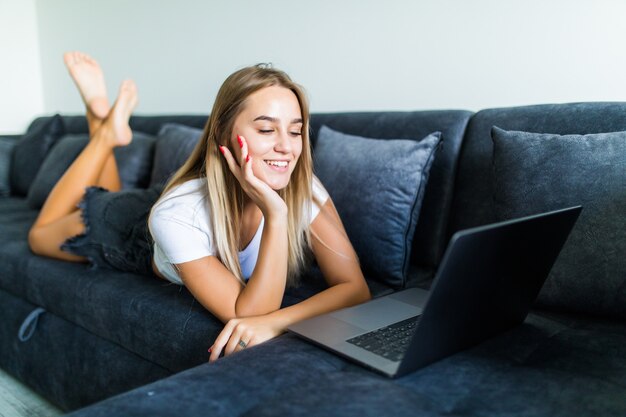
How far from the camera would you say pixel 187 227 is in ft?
4.19

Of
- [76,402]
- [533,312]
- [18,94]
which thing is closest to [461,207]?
[533,312]

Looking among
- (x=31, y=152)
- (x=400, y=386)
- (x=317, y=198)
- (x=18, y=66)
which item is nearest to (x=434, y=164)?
(x=317, y=198)

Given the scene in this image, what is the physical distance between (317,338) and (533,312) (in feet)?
1.79

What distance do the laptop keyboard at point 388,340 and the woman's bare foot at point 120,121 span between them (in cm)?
147

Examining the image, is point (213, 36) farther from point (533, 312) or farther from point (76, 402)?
point (533, 312)

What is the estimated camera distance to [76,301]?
1611 mm

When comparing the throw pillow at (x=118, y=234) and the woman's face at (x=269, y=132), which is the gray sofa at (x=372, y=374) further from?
the woman's face at (x=269, y=132)

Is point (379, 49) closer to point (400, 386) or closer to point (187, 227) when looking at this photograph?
point (187, 227)

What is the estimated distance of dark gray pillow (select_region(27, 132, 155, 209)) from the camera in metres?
2.41

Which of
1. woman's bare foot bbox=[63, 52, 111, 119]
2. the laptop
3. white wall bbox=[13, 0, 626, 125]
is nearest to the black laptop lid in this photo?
the laptop

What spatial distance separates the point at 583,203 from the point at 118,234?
1.36m

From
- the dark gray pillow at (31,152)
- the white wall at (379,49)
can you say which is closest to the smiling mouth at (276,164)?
the white wall at (379,49)

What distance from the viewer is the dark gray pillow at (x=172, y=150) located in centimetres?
215

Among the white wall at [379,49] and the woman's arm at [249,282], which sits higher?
the white wall at [379,49]
